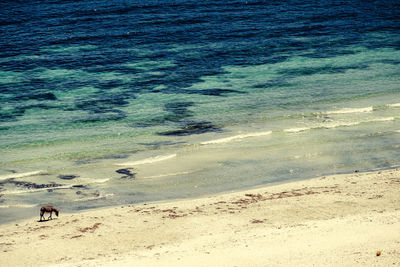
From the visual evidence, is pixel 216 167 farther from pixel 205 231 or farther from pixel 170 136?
pixel 205 231

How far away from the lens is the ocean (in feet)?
61.5

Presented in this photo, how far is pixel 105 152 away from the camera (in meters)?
20.8

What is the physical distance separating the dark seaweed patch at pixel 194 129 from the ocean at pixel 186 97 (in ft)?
0.29

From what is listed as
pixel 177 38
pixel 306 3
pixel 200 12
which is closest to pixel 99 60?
pixel 177 38

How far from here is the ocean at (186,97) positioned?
738 inches

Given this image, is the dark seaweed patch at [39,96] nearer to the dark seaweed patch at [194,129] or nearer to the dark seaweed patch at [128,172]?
the dark seaweed patch at [194,129]

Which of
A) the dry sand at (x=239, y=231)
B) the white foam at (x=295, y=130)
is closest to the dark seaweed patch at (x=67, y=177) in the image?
the dry sand at (x=239, y=231)

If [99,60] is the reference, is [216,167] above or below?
below

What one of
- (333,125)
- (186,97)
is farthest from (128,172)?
(333,125)

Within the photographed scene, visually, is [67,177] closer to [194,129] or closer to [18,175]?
[18,175]

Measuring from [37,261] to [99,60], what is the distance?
70.7ft

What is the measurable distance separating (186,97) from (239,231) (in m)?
14.0

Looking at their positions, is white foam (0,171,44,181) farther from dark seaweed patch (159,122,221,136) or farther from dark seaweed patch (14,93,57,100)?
dark seaweed patch (14,93,57,100)

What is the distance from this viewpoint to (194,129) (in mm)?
23062
